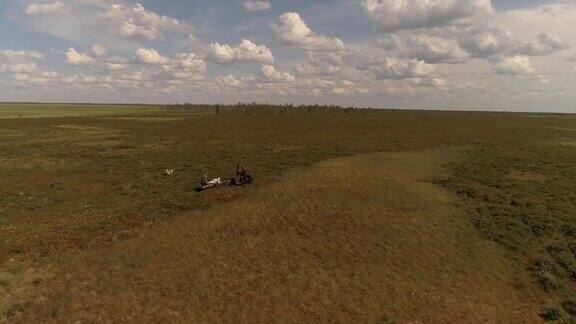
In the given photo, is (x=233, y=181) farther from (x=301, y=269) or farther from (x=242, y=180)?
(x=301, y=269)

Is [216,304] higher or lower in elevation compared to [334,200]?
lower

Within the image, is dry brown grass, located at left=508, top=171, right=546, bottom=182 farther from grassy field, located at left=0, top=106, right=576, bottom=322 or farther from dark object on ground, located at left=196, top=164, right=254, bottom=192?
dark object on ground, located at left=196, top=164, right=254, bottom=192

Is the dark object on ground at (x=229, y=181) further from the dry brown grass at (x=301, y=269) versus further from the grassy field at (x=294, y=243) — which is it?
the dry brown grass at (x=301, y=269)

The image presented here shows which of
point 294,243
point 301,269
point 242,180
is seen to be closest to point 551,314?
point 301,269

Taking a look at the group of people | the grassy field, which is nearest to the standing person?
the group of people

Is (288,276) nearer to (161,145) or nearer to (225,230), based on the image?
(225,230)

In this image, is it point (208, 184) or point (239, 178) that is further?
point (239, 178)

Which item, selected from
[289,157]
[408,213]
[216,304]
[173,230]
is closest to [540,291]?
[408,213]
